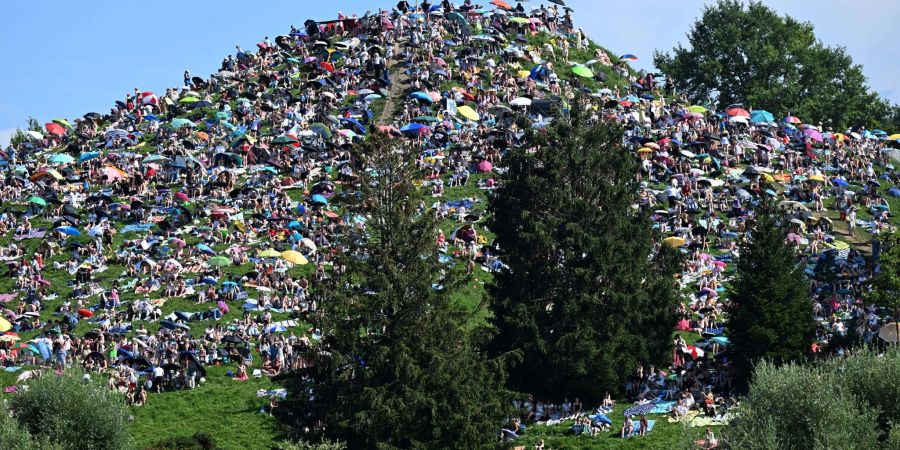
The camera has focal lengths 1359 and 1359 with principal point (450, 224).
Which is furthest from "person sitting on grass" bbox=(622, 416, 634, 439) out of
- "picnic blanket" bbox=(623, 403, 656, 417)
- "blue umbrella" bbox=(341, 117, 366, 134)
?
"blue umbrella" bbox=(341, 117, 366, 134)

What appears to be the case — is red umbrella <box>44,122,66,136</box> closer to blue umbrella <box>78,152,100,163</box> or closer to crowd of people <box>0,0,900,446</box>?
crowd of people <box>0,0,900,446</box>

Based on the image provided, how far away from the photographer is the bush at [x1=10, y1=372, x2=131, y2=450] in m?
47.2

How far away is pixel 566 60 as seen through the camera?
109125mm

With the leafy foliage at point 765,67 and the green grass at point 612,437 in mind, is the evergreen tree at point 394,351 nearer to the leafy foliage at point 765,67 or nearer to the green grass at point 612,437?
the green grass at point 612,437

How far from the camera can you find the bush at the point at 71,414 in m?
47.2

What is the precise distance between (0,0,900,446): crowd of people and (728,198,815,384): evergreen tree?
1.53 meters

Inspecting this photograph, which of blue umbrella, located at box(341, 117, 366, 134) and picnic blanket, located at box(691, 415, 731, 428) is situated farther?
blue umbrella, located at box(341, 117, 366, 134)

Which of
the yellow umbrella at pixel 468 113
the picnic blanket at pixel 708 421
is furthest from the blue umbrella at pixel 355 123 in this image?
the picnic blanket at pixel 708 421

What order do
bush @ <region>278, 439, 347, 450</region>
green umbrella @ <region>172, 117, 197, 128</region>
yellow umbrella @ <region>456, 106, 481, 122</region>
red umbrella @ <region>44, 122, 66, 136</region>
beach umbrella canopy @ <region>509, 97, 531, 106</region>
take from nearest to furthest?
bush @ <region>278, 439, 347, 450</region>
yellow umbrella @ <region>456, 106, 481, 122</region>
beach umbrella canopy @ <region>509, 97, 531, 106</region>
green umbrella @ <region>172, 117, 197, 128</region>
red umbrella @ <region>44, 122, 66, 136</region>

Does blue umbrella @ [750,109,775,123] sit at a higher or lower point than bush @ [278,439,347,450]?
higher

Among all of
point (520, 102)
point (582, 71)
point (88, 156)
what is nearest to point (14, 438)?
point (88, 156)

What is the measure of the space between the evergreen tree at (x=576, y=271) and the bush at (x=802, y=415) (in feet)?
37.3

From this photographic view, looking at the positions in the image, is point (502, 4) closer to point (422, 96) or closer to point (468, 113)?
point (422, 96)

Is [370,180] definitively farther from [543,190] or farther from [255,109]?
[255,109]
